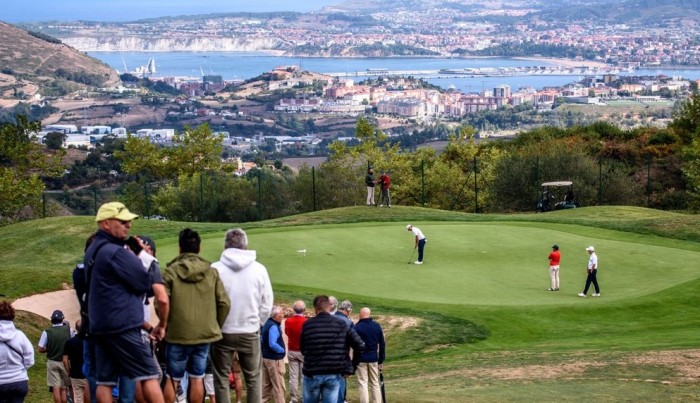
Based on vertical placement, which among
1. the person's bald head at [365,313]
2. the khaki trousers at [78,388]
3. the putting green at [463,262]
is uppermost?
the person's bald head at [365,313]

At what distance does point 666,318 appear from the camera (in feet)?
87.7

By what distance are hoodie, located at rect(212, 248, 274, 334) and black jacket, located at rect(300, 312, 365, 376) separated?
0.64 metres

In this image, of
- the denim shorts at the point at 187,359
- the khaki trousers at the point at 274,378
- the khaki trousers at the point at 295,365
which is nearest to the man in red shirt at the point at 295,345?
the khaki trousers at the point at 295,365

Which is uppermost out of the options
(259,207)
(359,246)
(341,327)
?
(341,327)

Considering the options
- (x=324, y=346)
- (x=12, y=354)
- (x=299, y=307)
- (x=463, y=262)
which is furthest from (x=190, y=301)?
(x=463, y=262)

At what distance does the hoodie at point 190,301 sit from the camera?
→ 13.0 meters

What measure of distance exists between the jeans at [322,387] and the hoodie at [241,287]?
2.93 ft

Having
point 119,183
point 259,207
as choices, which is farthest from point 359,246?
point 119,183

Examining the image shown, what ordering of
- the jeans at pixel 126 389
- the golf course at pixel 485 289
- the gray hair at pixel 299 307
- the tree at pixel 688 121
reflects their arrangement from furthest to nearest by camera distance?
the tree at pixel 688 121 → the golf course at pixel 485 289 → the gray hair at pixel 299 307 → the jeans at pixel 126 389

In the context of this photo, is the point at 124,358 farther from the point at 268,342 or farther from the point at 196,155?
the point at 196,155

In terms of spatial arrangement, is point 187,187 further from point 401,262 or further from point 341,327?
point 341,327

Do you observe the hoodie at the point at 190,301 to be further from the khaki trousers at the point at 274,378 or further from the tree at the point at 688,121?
the tree at the point at 688,121

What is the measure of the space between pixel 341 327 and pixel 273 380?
188 centimetres

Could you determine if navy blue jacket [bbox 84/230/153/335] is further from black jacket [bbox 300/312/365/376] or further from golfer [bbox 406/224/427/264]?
golfer [bbox 406/224/427/264]
